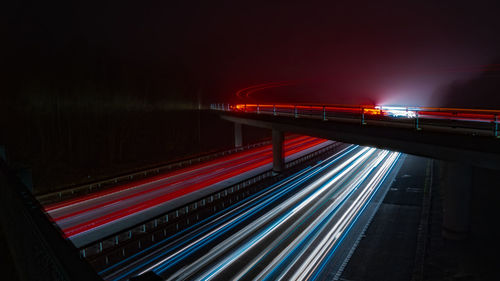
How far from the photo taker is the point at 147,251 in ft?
41.4

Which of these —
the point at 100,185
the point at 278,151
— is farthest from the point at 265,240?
the point at 100,185

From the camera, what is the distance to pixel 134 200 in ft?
62.3

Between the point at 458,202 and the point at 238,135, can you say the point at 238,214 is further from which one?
the point at 238,135

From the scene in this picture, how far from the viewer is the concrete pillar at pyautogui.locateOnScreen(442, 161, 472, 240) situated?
13352 mm

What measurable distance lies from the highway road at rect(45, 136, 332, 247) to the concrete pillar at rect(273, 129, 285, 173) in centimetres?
219

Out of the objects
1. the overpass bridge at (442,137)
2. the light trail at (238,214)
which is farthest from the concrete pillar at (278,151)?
the overpass bridge at (442,137)

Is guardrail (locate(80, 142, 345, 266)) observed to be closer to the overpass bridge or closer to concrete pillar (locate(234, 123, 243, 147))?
the overpass bridge

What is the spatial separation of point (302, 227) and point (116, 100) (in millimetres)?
20441

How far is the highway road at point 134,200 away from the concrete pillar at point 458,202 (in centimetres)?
1359

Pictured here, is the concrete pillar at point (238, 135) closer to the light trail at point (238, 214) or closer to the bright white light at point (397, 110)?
the light trail at point (238, 214)

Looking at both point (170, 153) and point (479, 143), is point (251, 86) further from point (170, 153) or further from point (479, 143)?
point (479, 143)

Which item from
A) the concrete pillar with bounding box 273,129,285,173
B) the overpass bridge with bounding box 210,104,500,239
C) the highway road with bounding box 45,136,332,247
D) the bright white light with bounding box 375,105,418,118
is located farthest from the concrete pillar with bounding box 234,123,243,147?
the bright white light with bounding box 375,105,418,118

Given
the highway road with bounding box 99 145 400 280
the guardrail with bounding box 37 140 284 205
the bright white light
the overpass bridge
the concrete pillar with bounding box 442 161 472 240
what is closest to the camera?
the overpass bridge

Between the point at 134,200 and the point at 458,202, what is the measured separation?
16.5 meters
